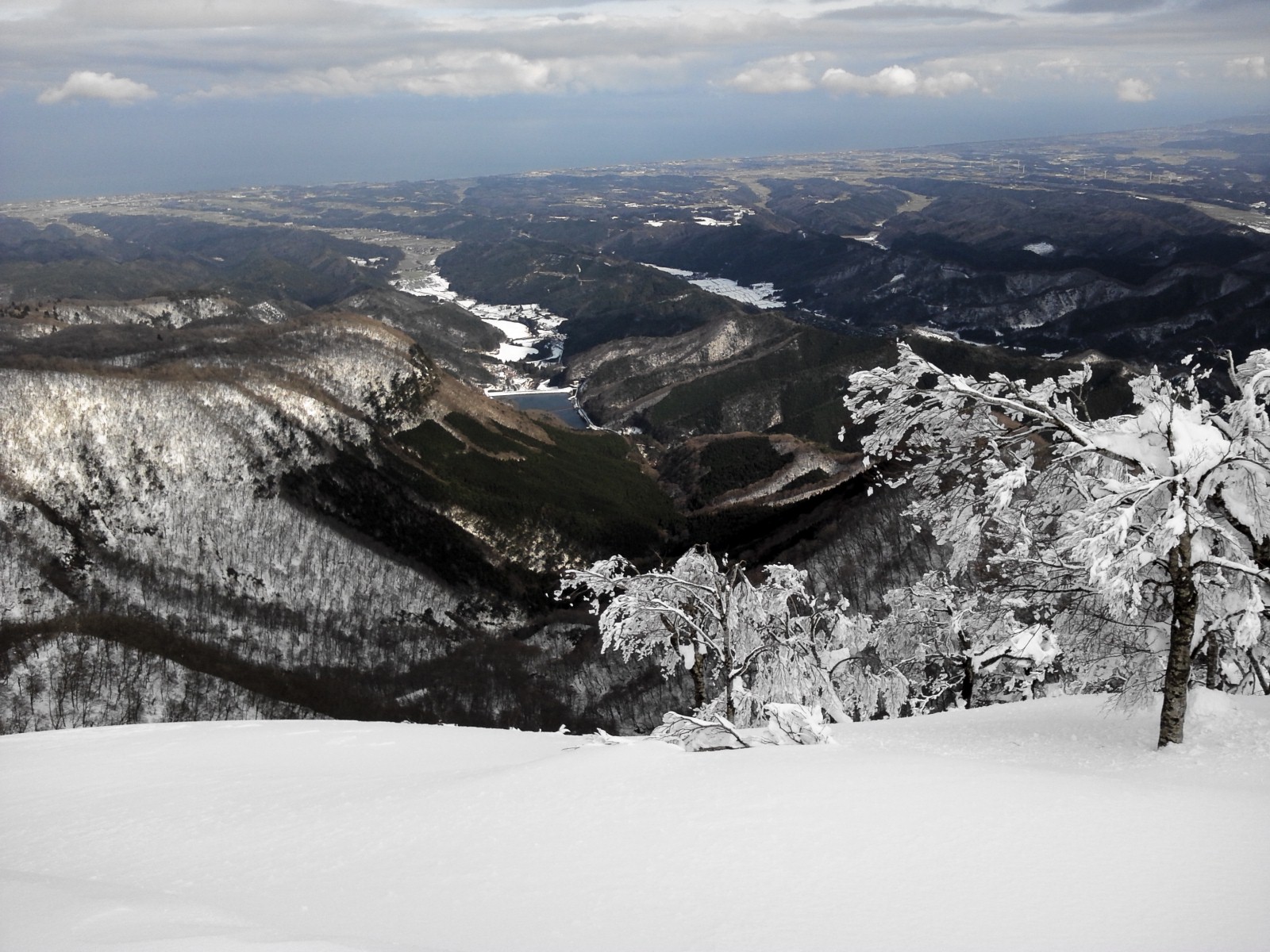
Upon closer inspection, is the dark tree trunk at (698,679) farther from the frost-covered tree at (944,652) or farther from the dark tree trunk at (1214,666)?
the dark tree trunk at (1214,666)

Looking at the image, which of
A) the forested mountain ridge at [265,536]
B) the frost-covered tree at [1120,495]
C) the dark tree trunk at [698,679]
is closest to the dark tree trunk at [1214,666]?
the frost-covered tree at [1120,495]

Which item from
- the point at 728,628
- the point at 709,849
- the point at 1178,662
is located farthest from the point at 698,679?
the point at 709,849

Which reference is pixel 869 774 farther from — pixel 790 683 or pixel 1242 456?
pixel 790 683

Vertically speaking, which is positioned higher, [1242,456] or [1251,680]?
[1242,456]

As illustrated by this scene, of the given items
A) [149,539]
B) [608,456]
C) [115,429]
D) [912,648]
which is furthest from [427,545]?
[912,648]

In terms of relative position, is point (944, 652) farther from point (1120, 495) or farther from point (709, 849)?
point (709, 849)
